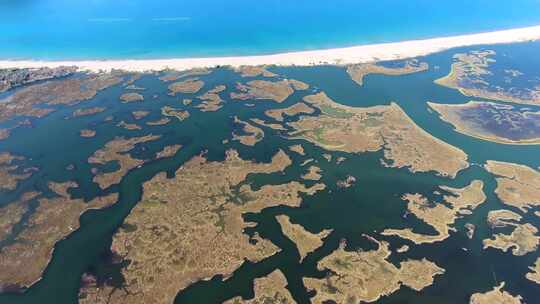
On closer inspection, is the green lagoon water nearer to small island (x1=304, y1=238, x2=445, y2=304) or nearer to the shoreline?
small island (x1=304, y1=238, x2=445, y2=304)

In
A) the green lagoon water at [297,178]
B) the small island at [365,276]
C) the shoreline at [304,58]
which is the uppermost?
the shoreline at [304,58]

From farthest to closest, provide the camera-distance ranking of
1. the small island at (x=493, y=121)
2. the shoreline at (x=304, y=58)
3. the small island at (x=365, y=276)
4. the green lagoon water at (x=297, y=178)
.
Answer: the shoreline at (x=304, y=58) → the small island at (x=493, y=121) → the green lagoon water at (x=297, y=178) → the small island at (x=365, y=276)

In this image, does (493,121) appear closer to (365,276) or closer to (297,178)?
(297,178)

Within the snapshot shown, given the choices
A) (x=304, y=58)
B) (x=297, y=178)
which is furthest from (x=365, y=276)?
(x=304, y=58)

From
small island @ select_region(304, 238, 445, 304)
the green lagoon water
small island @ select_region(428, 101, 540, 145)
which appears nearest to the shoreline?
the green lagoon water

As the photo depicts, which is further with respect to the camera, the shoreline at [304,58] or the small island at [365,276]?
the shoreline at [304,58]

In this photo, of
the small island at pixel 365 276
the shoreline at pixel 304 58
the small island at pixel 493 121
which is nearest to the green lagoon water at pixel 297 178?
the small island at pixel 365 276

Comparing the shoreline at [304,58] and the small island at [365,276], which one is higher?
the shoreline at [304,58]

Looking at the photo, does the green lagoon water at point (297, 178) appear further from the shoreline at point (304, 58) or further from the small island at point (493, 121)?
the shoreline at point (304, 58)
